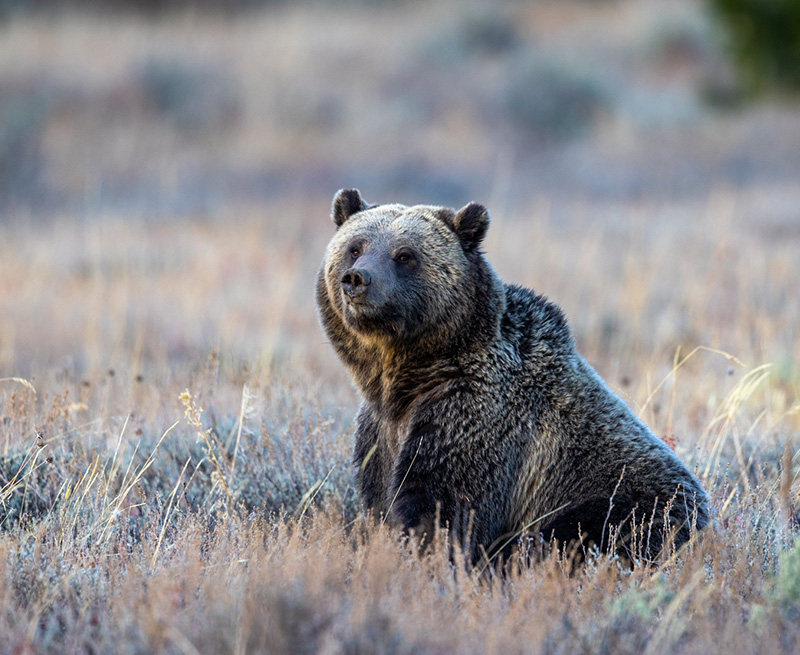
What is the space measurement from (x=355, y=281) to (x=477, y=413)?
757 millimetres

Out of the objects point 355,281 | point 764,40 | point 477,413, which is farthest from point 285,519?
point 764,40

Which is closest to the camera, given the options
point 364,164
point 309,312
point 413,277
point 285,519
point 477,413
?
point 477,413

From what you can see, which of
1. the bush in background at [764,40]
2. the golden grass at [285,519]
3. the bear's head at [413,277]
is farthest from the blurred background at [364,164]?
the bear's head at [413,277]

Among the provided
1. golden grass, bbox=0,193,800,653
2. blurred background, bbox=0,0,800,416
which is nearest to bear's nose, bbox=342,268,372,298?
golden grass, bbox=0,193,800,653

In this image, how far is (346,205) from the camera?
4457 millimetres

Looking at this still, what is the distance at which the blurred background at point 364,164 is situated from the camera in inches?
380

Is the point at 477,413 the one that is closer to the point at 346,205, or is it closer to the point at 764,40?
the point at 346,205

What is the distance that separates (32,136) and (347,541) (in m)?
16.6

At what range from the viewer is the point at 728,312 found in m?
10.1

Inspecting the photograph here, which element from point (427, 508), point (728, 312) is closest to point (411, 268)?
point (427, 508)

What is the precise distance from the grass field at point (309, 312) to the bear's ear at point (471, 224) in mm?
1199

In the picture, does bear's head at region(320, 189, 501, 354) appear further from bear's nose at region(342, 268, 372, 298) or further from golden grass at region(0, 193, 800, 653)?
golden grass at region(0, 193, 800, 653)

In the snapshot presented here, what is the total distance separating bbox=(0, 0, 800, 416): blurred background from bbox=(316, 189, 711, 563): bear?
79.1 inches

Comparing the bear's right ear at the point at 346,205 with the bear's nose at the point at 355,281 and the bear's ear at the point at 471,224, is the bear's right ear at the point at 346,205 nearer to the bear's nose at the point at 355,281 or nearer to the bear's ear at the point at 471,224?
the bear's ear at the point at 471,224
